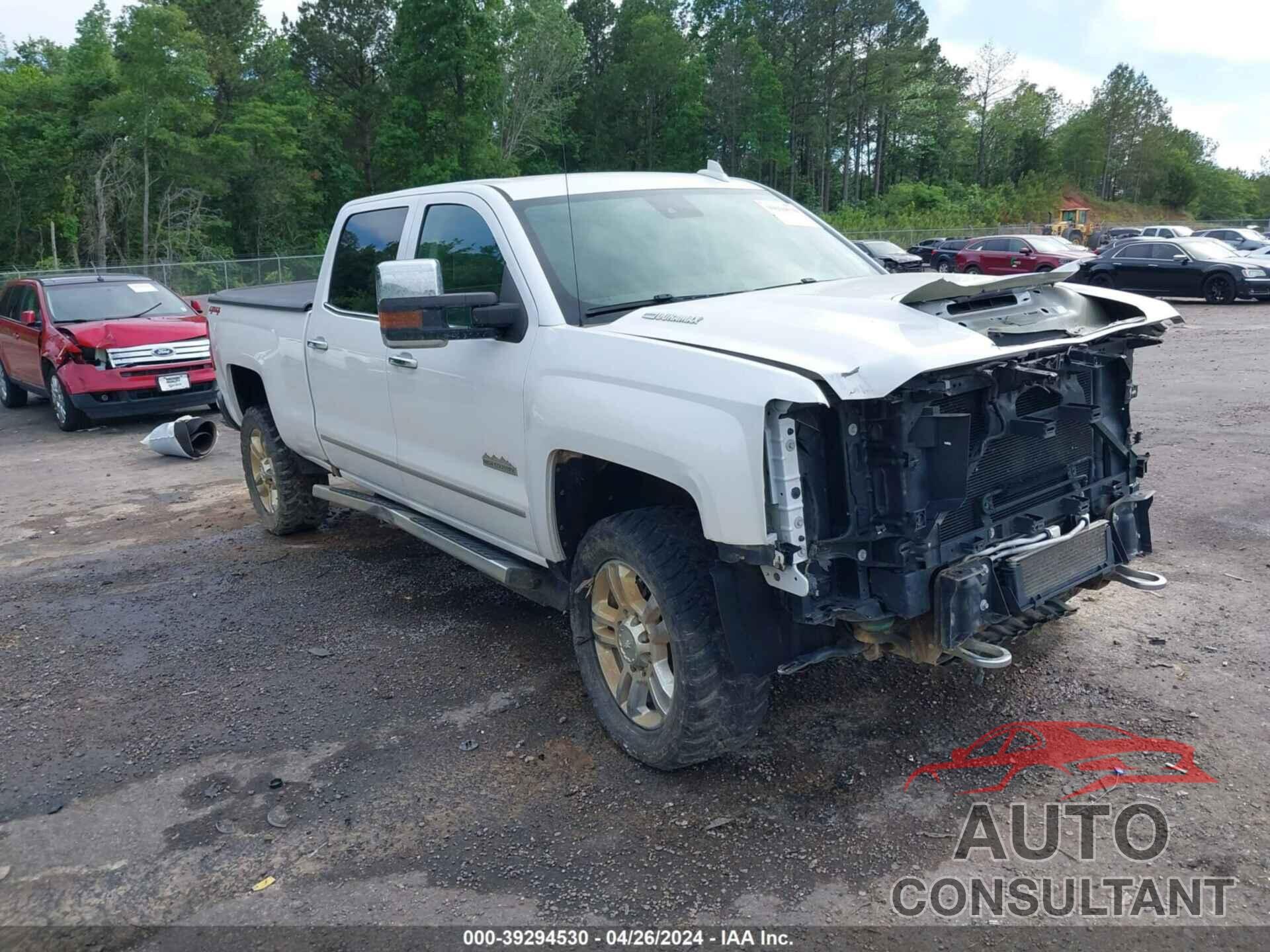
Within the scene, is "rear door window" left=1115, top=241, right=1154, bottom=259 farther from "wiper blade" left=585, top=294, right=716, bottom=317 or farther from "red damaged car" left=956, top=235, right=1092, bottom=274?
"wiper blade" left=585, top=294, right=716, bottom=317

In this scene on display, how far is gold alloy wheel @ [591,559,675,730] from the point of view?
368 centimetres

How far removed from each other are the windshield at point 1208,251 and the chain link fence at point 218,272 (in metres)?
22.3

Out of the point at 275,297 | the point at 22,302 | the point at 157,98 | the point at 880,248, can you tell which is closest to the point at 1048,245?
the point at 22,302

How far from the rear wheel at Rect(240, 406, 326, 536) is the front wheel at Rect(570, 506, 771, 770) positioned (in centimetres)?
336

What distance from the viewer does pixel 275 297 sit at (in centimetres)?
677

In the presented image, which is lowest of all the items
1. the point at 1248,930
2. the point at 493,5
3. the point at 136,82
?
the point at 1248,930

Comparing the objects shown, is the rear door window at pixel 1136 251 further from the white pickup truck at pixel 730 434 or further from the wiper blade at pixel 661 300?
the wiper blade at pixel 661 300

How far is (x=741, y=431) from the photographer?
10.0 ft

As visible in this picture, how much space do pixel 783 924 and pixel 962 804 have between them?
34.5 inches

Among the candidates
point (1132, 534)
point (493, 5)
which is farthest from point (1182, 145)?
point (1132, 534)

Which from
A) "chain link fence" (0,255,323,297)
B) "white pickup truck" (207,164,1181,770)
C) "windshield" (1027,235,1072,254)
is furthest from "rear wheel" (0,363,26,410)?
"windshield" (1027,235,1072,254)

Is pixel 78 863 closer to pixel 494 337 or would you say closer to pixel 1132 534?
pixel 494 337

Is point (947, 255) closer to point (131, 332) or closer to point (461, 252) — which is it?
point (131, 332)

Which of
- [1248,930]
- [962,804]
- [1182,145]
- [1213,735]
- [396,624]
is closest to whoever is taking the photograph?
[1248,930]
